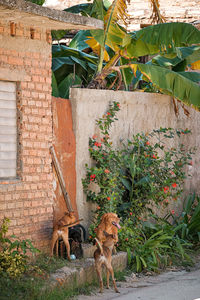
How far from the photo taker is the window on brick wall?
21.2ft

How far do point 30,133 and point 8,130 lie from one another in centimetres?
31

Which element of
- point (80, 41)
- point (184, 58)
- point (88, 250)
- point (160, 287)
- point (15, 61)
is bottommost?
point (160, 287)

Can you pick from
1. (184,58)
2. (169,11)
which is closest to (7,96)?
(184,58)

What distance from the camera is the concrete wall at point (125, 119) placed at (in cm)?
755

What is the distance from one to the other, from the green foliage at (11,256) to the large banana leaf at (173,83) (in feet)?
12.1

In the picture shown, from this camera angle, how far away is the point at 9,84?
258 inches

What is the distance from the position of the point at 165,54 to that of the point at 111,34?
126 cm

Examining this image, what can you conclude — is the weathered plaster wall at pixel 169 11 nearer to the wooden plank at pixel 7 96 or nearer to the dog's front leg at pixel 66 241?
the wooden plank at pixel 7 96

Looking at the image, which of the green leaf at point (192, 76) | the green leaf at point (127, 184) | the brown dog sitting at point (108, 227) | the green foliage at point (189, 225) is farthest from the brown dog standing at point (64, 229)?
the green leaf at point (192, 76)

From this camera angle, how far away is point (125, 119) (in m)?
8.46

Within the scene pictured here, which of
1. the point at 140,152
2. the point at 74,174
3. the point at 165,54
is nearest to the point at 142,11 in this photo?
the point at 165,54

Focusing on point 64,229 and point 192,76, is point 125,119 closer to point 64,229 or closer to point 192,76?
point 192,76

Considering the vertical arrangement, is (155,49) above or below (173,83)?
above

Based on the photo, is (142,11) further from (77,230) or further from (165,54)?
(77,230)
